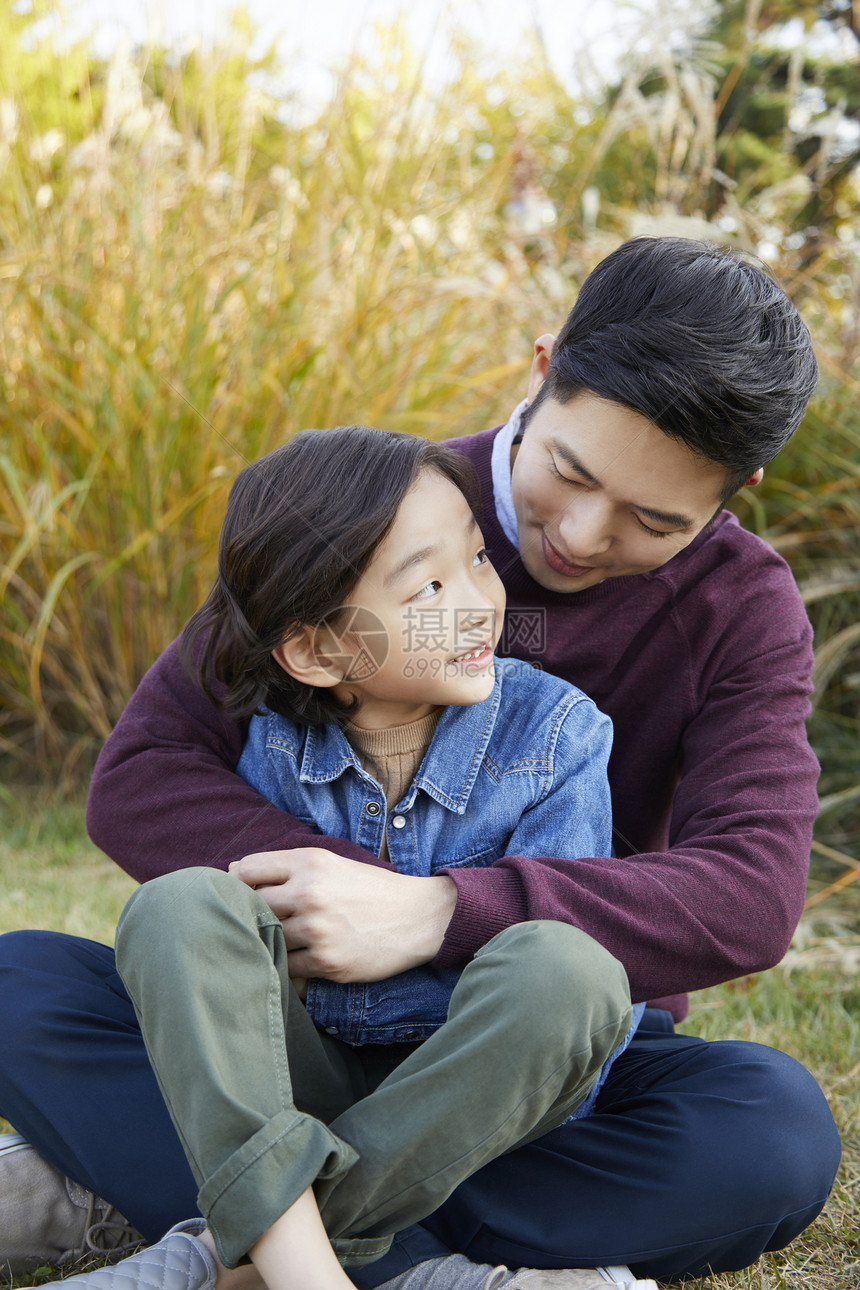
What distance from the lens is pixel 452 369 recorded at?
2.61 metres

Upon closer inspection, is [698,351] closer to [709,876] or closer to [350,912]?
[709,876]

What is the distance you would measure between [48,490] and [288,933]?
1631 millimetres

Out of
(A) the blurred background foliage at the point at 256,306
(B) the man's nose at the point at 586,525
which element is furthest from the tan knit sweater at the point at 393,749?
(A) the blurred background foliage at the point at 256,306

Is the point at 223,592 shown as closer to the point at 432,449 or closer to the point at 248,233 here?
the point at 432,449

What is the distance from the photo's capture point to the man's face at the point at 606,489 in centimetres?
127

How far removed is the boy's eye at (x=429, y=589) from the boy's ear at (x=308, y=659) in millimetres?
136

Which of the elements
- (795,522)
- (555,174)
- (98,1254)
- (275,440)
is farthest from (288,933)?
(555,174)

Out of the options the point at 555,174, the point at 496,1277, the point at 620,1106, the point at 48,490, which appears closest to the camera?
the point at 496,1277

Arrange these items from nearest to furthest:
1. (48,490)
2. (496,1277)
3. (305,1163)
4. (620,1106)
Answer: (305,1163), (496,1277), (620,1106), (48,490)

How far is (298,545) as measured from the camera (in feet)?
4.14

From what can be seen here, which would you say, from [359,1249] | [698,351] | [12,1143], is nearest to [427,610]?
[698,351]

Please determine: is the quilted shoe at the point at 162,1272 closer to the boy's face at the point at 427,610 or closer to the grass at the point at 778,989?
the grass at the point at 778,989

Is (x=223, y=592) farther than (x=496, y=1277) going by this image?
Yes

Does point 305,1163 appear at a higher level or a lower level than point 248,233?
lower
